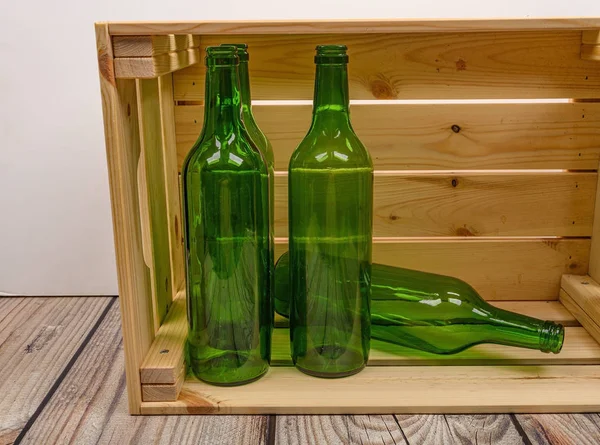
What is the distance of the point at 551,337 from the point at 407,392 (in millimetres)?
185

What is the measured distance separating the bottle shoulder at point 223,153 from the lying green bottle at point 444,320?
0.27 m

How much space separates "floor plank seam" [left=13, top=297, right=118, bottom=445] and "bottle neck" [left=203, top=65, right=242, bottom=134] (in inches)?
13.4

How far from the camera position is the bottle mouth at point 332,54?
30.3 inches

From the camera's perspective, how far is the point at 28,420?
78 cm

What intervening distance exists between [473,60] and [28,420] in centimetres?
72

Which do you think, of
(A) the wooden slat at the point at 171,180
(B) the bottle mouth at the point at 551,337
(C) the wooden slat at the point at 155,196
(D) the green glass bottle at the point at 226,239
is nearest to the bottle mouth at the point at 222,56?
(D) the green glass bottle at the point at 226,239

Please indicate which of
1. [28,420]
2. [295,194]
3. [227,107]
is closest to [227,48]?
[227,107]

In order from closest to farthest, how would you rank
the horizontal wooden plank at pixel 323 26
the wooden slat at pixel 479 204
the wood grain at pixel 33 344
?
1. the horizontal wooden plank at pixel 323 26
2. the wood grain at pixel 33 344
3. the wooden slat at pixel 479 204

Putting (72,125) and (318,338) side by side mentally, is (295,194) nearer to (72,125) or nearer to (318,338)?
(318,338)

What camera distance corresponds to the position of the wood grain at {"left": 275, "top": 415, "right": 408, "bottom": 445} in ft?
2.39

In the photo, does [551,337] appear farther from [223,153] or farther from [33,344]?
[33,344]

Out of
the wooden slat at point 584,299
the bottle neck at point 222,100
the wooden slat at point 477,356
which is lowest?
the wooden slat at point 477,356

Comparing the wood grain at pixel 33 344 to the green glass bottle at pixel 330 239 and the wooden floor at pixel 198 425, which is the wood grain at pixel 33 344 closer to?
the wooden floor at pixel 198 425

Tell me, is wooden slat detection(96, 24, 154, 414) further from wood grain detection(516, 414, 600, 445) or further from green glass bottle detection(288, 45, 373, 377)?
wood grain detection(516, 414, 600, 445)
